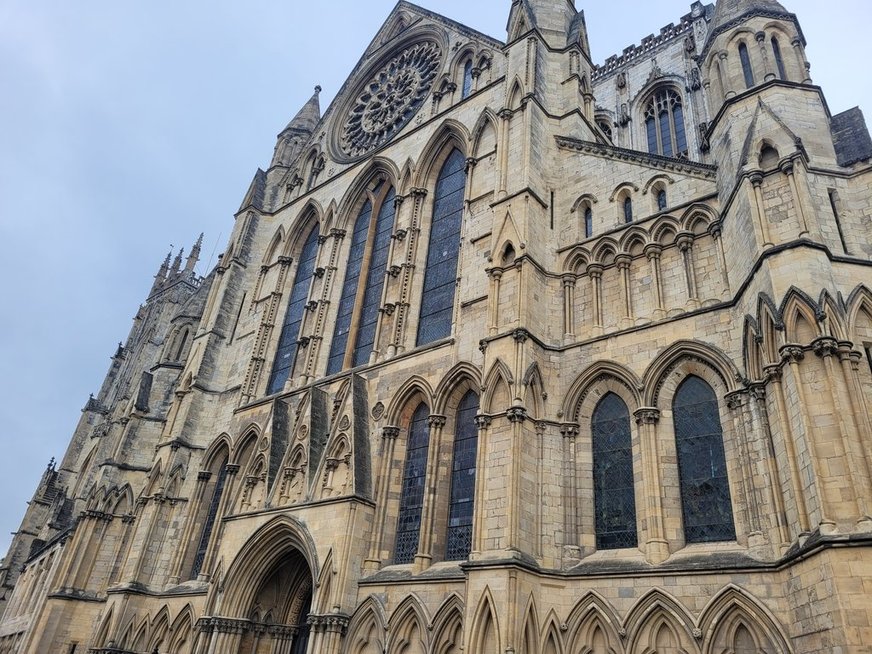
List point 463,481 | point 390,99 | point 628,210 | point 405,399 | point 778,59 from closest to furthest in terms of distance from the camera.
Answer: point 778,59, point 463,481, point 628,210, point 405,399, point 390,99

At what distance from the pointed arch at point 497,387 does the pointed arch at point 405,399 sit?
8.38 feet

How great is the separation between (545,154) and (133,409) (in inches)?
679

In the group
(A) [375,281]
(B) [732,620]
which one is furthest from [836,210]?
(A) [375,281]

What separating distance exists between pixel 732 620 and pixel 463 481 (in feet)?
18.0

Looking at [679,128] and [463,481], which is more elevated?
[679,128]

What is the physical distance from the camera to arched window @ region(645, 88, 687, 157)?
28.9 metres

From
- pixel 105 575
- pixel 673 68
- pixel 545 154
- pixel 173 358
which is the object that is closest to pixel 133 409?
pixel 173 358

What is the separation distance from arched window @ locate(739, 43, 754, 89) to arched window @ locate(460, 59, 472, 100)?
8.22m

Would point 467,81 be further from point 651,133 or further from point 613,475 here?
point 651,133

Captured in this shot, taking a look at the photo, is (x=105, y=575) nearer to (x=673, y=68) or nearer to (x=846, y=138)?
(x=846, y=138)

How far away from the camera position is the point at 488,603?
32.6 feet

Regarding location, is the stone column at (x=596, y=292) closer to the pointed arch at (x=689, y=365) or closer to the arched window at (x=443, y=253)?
the pointed arch at (x=689, y=365)

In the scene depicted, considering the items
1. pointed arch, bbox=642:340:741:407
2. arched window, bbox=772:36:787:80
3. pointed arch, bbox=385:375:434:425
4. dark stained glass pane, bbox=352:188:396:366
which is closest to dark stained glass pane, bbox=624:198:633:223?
pointed arch, bbox=642:340:741:407

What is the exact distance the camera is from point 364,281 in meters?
18.7
